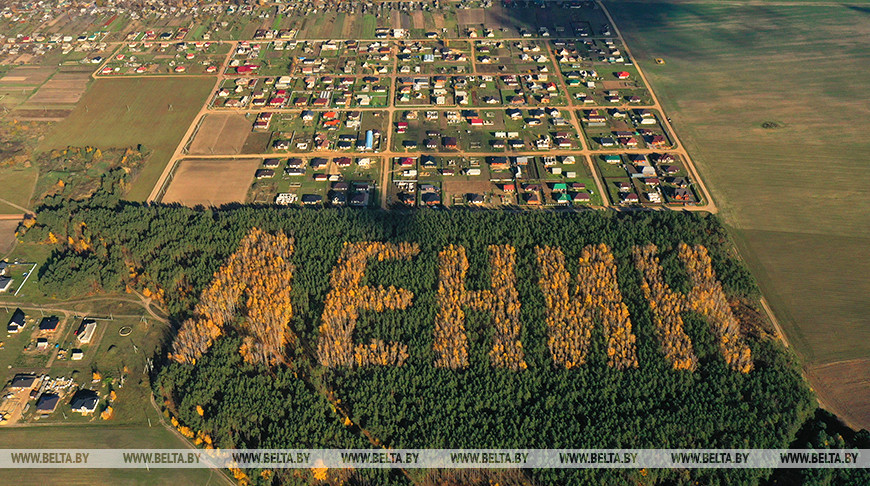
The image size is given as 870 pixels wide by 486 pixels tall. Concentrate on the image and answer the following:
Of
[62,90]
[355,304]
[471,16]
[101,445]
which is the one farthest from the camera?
[471,16]

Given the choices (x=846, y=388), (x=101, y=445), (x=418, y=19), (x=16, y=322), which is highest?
(x=418, y=19)

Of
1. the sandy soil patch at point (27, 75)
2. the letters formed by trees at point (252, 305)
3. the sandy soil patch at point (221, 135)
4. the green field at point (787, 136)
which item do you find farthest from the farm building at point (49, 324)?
the green field at point (787, 136)

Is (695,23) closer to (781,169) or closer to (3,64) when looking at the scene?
(781,169)

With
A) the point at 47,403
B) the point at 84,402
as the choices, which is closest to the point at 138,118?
the point at 47,403

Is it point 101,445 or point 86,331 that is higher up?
point 86,331

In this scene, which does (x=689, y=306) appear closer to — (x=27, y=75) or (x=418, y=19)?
(x=418, y=19)

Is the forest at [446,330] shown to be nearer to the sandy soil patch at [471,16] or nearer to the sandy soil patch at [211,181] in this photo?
the sandy soil patch at [211,181]

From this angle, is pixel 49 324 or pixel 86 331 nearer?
pixel 86 331
